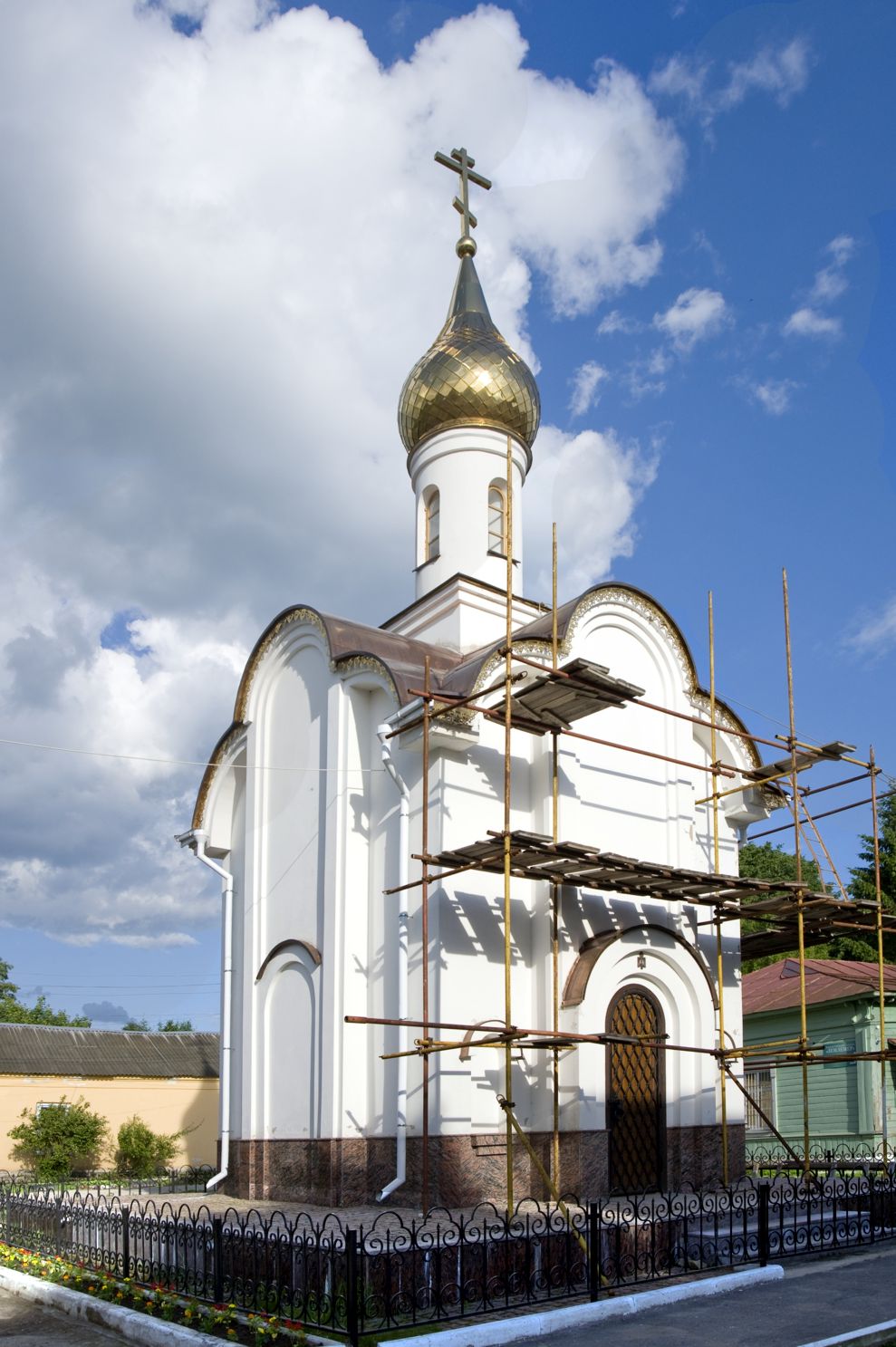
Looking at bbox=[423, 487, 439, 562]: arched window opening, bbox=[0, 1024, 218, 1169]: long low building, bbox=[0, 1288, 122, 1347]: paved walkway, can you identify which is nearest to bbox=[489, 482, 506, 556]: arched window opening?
bbox=[423, 487, 439, 562]: arched window opening

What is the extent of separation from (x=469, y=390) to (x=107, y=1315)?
11.6 meters

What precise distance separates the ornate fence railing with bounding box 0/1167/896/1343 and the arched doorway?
1.78 metres

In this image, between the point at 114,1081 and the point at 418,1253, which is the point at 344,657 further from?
the point at 114,1081

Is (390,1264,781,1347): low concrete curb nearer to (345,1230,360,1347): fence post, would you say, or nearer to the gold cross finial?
(345,1230,360,1347): fence post

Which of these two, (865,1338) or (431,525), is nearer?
(865,1338)

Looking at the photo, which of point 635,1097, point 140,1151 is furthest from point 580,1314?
point 140,1151

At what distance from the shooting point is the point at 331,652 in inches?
523

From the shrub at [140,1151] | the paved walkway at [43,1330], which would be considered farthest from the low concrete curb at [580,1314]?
the shrub at [140,1151]

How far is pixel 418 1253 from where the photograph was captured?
7.54m

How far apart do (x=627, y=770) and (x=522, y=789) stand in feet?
4.87

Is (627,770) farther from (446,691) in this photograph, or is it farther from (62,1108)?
(62,1108)

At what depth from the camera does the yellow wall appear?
22.4 metres

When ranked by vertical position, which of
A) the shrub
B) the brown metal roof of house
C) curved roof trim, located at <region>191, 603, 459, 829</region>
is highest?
curved roof trim, located at <region>191, 603, 459, 829</region>

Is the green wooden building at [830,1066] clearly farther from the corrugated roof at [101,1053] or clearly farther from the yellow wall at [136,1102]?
the corrugated roof at [101,1053]
